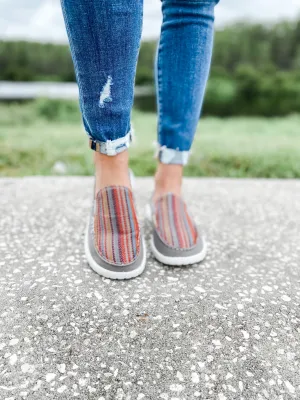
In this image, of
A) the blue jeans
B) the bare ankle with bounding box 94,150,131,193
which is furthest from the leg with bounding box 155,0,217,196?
the bare ankle with bounding box 94,150,131,193

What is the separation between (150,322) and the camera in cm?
86

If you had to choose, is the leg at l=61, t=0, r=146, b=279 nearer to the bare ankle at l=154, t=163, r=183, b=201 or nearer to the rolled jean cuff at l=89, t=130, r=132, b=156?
the rolled jean cuff at l=89, t=130, r=132, b=156

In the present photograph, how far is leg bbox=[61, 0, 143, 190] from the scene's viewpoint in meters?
0.83

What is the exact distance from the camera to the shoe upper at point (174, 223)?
1.08m

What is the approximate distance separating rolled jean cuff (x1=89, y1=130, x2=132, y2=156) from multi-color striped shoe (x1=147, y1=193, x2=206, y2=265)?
25 cm

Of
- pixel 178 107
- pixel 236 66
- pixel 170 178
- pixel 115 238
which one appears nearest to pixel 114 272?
pixel 115 238

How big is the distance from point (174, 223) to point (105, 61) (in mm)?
471

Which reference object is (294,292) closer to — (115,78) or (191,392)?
(191,392)

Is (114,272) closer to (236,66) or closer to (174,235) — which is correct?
(174,235)

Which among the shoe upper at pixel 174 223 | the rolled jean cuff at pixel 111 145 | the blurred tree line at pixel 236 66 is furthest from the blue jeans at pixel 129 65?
the blurred tree line at pixel 236 66

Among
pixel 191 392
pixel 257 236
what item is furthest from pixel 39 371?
pixel 257 236

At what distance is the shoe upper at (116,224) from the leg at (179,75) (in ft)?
0.63

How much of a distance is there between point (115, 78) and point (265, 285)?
0.59 m

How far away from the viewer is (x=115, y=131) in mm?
942
